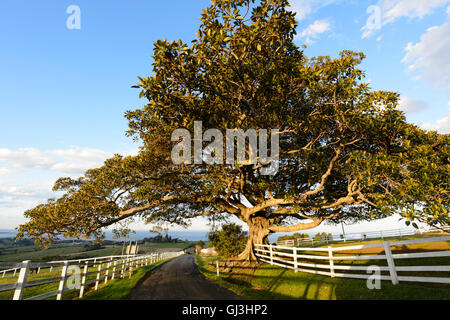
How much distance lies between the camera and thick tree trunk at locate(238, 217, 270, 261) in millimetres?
17781

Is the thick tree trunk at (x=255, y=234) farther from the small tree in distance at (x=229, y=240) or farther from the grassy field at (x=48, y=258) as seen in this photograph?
the grassy field at (x=48, y=258)

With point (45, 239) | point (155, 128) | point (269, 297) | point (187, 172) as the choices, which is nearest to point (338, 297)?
point (269, 297)

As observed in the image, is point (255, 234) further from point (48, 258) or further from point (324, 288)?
point (48, 258)

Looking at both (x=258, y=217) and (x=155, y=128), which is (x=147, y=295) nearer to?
(x=155, y=128)

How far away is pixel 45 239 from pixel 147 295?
800 centimetres

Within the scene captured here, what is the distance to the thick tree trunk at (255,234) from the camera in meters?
17.8

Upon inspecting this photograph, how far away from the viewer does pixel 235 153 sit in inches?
524
